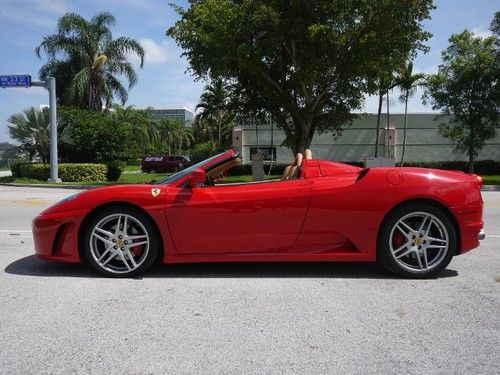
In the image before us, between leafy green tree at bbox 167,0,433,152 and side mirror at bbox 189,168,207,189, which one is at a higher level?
leafy green tree at bbox 167,0,433,152

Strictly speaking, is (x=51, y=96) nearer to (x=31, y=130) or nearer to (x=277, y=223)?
(x=31, y=130)

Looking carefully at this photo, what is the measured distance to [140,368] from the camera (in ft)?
9.59

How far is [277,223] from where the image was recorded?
4668 millimetres

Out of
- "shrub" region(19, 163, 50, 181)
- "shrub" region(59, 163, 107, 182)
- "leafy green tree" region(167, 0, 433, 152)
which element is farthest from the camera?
"shrub" region(19, 163, 50, 181)

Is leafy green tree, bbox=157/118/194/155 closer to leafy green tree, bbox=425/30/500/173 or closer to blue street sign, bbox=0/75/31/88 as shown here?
blue street sign, bbox=0/75/31/88

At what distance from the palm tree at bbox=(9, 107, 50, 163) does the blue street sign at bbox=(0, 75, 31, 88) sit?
401 cm

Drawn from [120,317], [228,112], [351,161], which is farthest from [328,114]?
[120,317]

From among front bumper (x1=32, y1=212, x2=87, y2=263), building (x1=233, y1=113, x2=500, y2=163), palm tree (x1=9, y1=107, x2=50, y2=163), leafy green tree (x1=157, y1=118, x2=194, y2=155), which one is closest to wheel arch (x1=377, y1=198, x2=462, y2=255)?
front bumper (x1=32, y1=212, x2=87, y2=263)

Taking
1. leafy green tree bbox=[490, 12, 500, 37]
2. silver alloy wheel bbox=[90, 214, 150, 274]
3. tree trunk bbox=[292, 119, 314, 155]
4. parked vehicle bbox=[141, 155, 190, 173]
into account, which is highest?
leafy green tree bbox=[490, 12, 500, 37]

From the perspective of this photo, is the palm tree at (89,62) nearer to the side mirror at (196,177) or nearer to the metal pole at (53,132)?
the metal pole at (53,132)

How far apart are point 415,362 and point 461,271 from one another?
2.46 m

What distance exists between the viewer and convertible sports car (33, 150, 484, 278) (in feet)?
15.4

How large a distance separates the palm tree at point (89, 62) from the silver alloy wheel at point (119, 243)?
32.8 metres

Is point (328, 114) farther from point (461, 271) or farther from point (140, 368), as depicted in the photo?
point (140, 368)
